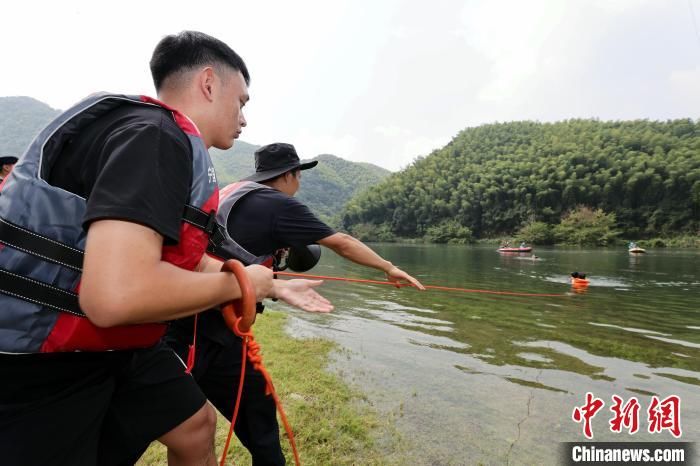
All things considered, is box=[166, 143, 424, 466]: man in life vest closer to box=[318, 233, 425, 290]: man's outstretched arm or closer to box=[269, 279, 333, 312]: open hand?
box=[318, 233, 425, 290]: man's outstretched arm

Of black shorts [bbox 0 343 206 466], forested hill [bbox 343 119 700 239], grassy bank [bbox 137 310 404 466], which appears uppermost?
forested hill [bbox 343 119 700 239]

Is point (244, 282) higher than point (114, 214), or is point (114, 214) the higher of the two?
point (114, 214)

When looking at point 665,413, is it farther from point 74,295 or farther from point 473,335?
point 74,295

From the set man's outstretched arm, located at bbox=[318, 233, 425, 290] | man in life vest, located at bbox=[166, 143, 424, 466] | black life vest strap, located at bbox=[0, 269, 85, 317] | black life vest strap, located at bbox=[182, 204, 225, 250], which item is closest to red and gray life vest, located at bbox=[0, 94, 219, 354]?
black life vest strap, located at bbox=[0, 269, 85, 317]

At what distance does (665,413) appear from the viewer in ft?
18.2

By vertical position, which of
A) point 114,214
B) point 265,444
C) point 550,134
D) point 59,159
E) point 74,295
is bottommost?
point 265,444

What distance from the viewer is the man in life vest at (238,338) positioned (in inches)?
114

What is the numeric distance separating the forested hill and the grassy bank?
87091 mm

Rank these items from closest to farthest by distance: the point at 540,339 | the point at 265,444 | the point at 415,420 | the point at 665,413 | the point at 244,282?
the point at 244,282
the point at 265,444
the point at 415,420
the point at 665,413
the point at 540,339

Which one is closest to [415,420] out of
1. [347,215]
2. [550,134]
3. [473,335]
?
[473,335]

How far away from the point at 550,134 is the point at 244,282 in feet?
513

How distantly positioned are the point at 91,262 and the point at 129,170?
29cm

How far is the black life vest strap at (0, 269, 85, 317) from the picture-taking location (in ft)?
4.21

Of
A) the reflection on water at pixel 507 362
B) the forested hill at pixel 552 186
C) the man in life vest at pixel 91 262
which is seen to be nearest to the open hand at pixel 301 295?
the man in life vest at pixel 91 262
